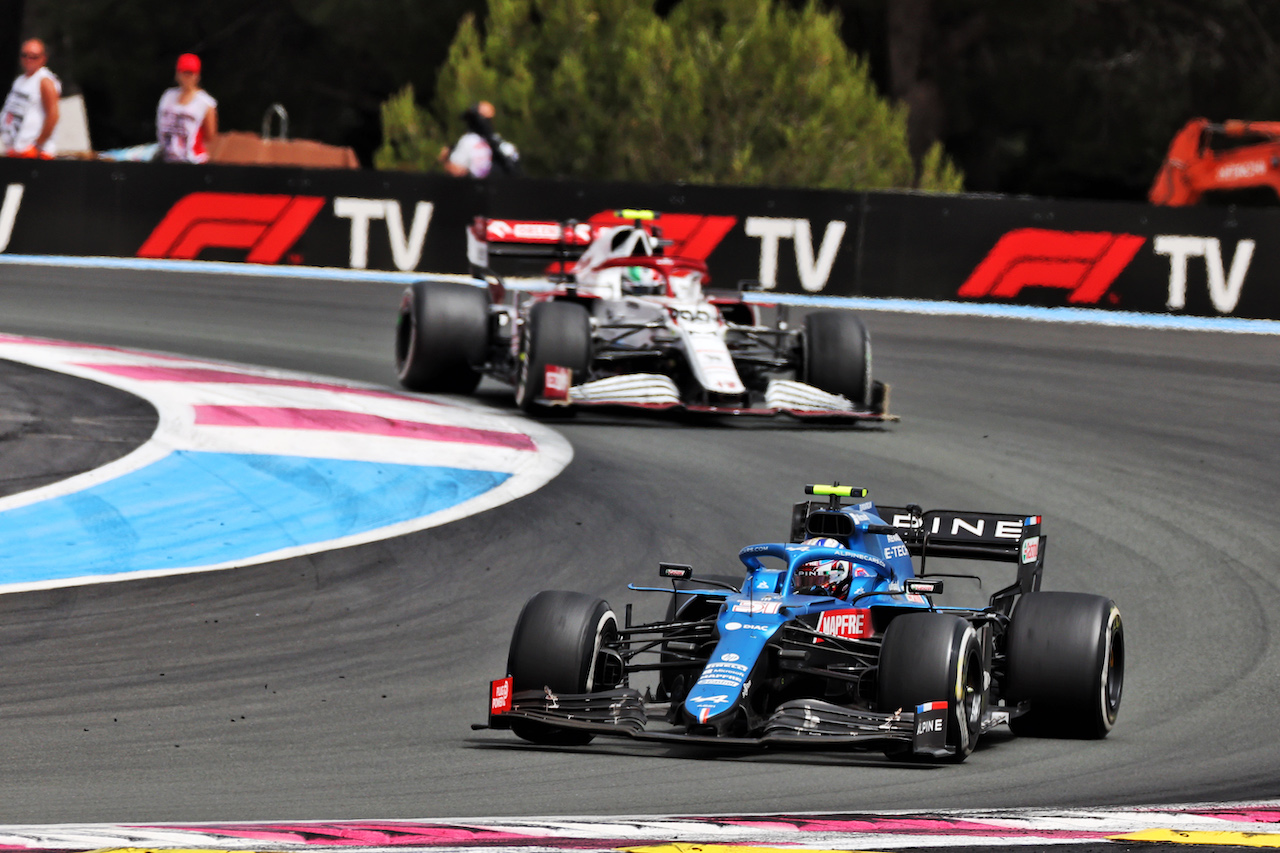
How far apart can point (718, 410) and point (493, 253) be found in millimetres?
2453

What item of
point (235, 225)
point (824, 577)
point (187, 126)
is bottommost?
point (824, 577)

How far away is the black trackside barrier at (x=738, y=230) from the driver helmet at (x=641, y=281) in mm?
4706

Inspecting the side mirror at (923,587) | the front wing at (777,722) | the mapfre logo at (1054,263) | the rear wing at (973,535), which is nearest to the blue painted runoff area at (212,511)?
the front wing at (777,722)

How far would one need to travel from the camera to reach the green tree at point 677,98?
28562 millimetres

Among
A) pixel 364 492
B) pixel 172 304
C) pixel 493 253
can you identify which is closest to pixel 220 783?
pixel 364 492

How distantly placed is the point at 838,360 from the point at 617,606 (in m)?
5.62

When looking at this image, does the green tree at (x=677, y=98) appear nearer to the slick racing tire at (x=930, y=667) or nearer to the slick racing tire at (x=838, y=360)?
the slick racing tire at (x=838, y=360)

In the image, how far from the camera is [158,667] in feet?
26.5

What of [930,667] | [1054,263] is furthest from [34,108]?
[930,667]

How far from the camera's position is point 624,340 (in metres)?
14.9

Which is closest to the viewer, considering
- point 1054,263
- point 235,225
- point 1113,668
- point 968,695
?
point 968,695

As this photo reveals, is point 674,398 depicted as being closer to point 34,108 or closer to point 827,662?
point 827,662

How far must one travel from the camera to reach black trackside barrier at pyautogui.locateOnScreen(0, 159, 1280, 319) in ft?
69.3

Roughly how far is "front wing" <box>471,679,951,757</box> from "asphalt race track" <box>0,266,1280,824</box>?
0.12m
